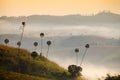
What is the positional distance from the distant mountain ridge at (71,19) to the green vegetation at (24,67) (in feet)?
8.00

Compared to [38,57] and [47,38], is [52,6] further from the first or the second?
[38,57]

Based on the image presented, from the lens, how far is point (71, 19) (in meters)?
25.6

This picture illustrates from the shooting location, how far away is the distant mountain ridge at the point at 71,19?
24.6 metres

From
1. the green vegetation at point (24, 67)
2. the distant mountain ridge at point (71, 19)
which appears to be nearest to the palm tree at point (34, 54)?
the green vegetation at point (24, 67)

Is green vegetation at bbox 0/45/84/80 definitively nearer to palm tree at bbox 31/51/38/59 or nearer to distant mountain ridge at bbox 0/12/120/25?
palm tree at bbox 31/51/38/59

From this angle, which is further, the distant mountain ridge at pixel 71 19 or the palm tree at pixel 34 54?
the palm tree at pixel 34 54

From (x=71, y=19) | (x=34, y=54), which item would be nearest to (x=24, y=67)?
(x=34, y=54)

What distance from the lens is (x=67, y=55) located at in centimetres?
2567

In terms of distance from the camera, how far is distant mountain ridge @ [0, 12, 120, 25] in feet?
A: 80.8

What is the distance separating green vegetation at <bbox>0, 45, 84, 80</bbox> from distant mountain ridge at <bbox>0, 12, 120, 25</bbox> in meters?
2.44

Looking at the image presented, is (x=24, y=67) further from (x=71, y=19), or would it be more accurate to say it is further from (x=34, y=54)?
(x=71, y=19)

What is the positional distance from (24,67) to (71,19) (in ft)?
18.1

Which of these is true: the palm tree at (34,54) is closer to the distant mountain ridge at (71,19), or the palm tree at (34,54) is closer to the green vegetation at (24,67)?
the green vegetation at (24,67)

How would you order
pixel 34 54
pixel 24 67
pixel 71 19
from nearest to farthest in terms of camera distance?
pixel 71 19 < pixel 34 54 < pixel 24 67
